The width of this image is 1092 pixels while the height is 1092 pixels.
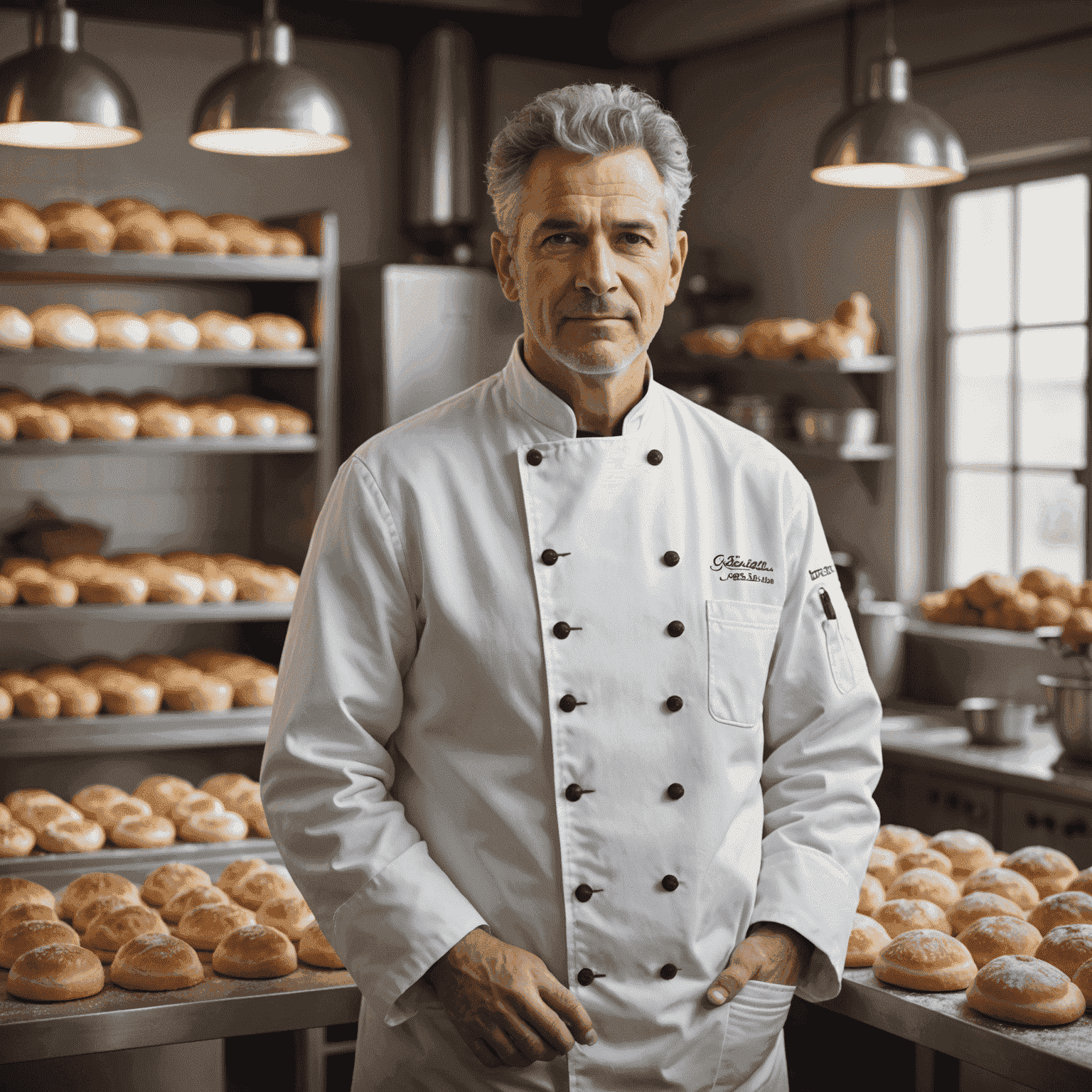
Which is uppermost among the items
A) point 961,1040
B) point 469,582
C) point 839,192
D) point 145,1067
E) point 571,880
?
point 839,192

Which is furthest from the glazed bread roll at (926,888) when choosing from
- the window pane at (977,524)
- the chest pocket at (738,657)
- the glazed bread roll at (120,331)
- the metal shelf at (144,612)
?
the glazed bread roll at (120,331)

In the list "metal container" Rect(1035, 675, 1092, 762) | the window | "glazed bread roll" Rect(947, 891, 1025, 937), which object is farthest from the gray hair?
the window

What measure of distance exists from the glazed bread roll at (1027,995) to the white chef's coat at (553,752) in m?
0.29

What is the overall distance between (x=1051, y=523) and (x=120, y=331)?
9.26 ft

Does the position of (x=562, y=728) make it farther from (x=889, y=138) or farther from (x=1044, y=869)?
(x=889, y=138)

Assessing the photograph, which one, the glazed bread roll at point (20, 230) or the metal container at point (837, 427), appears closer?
the glazed bread roll at point (20, 230)

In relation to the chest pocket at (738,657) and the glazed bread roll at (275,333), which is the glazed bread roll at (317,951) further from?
the glazed bread roll at (275,333)

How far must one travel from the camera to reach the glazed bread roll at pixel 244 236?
4.05 m

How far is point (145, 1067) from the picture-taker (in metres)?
2.21

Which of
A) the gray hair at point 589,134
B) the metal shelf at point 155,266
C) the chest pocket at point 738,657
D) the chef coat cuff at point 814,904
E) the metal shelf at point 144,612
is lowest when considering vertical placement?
the chef coat cuff at point 814,904

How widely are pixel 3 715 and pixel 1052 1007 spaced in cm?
292

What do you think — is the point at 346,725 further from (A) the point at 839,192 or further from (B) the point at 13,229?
(A) the point at 839,192

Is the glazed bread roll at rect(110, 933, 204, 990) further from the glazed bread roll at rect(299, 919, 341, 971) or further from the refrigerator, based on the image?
the refrigerator

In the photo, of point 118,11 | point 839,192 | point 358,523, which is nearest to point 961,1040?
point 358,523
